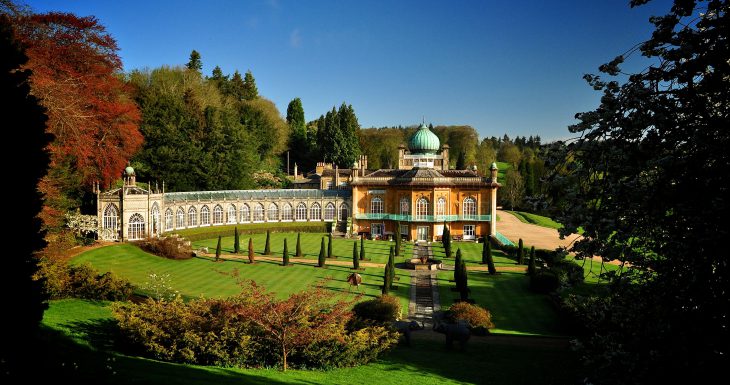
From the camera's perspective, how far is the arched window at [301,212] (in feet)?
209

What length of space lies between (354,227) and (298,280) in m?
25.9

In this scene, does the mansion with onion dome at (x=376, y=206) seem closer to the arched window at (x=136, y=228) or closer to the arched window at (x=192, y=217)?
the arched window at (x=192, y=217)

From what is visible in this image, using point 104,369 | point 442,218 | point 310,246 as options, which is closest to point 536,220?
point 442,218

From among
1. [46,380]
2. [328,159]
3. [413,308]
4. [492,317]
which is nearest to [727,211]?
[46,380]

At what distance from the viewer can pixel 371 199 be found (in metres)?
61.3

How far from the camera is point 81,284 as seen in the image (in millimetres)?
23656

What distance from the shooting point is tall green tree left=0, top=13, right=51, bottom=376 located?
11961mm

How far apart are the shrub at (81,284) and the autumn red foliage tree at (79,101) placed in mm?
8195

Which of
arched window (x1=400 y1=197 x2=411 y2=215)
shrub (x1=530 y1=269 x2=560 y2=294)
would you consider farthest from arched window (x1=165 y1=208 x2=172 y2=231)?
shrub (x1=530 y1=269 x2=560 y2=294)

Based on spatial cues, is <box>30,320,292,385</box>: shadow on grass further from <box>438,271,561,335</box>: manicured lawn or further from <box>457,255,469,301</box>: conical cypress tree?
<box>457,255,469,301</box>: conical cypress tree

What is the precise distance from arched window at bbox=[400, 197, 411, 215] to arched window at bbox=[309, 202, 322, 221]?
10.8 m

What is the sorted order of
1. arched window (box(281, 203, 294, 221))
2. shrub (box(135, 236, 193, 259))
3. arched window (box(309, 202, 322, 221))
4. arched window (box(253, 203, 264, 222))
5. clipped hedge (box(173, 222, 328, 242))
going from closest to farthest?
1. shrub (box(135, 236, 193, 259))
2. clipped hedge (box(173, 222, 328, 242))
3. arched window (box(253, 203, 264, 222))
4. arched window (box(281, 203, 294, 221))
5. arched window (box(309, 202, 322, 221))

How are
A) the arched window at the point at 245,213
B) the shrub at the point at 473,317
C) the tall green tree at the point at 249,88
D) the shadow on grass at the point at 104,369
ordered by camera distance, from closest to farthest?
the shadow on grass at the point at 104,369 → the shrub at the point at 473,317 → the arched window at the point at 245,213 → the tall green tree at the point at 249,88

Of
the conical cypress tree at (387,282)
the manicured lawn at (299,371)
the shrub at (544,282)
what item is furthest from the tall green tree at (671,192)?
the shrub at (544,282)
